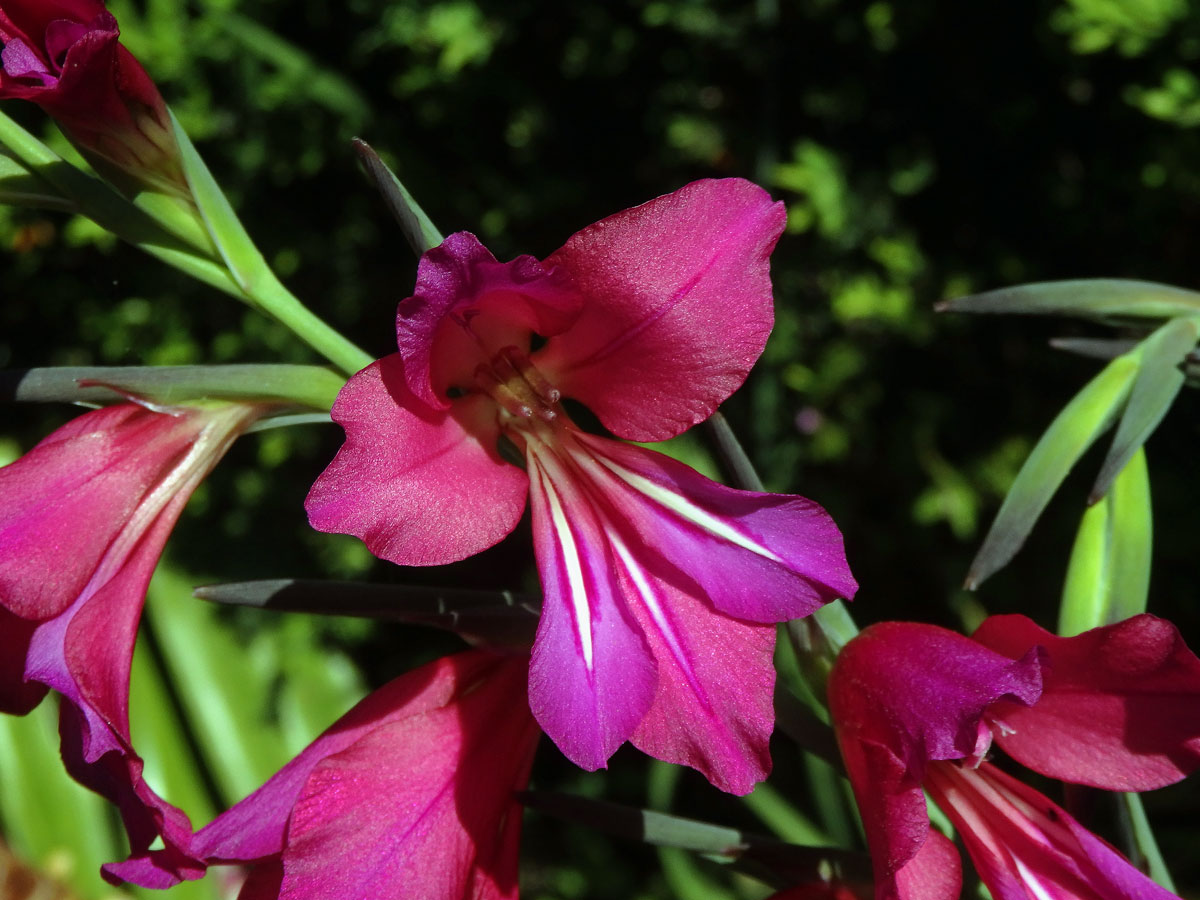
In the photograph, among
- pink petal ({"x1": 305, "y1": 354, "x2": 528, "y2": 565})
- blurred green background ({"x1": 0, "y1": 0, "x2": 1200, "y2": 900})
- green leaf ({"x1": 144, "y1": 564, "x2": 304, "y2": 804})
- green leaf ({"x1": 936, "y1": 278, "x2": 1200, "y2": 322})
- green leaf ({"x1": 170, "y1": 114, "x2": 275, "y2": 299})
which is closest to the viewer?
pink petal ({"x1": 305, "y1": 354, "x2": 528, "y2": 565})

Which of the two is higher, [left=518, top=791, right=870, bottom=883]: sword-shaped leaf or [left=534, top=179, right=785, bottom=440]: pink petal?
[left=534, top=179, right=785, bottom=440]: pink petal

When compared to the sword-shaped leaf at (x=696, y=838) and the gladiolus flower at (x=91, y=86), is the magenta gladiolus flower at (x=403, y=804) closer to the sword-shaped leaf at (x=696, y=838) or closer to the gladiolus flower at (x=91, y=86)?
the sword-shaped leaf at (x=696, y=838)

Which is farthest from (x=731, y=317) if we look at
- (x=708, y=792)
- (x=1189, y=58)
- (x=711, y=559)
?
(x=708, y=792)

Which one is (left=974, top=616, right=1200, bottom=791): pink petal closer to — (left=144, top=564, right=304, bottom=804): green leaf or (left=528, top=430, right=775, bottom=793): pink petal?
(left=528, top=430, right=775, bottom=793): pink petal

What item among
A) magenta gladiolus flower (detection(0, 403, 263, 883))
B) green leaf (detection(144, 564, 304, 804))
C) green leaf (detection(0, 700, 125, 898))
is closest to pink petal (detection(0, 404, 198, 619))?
magenta gladiolus flower (detection(0, 403, 263, 883))

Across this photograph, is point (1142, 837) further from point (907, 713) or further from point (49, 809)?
point (49, 809)

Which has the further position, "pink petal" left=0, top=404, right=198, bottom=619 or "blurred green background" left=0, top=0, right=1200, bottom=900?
"blurred green background" left=0, top=0, right=1200, bottom=900

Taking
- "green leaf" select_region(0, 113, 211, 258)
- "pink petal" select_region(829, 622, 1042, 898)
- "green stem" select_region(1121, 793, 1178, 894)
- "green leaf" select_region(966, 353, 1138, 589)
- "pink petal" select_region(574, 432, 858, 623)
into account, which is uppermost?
"green leaf" select_region(0, 113, 211, 258)
